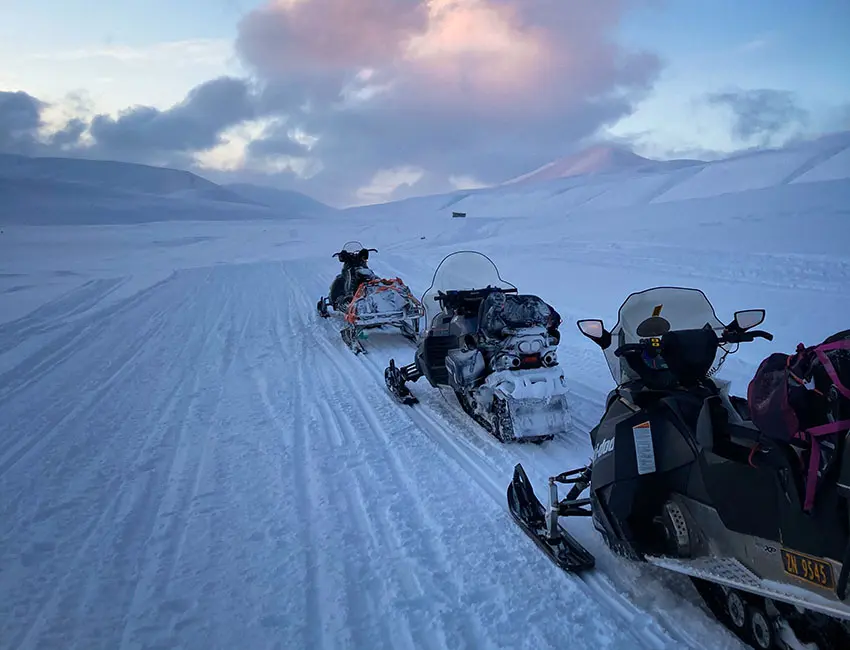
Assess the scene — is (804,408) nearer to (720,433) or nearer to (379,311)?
(720,433)

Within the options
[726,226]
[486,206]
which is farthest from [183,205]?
[726,226]

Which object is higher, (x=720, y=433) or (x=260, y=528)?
(x=720, y=433)

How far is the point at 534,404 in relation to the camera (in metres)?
5.12

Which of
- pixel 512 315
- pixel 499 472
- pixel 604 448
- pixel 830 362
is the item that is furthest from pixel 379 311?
pixel 830 362

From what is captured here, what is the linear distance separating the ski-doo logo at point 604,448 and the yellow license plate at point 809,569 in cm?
102

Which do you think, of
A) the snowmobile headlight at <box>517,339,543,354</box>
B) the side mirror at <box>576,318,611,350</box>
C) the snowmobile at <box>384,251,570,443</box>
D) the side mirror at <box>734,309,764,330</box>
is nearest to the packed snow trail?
the snowmobile at <box>384,251,570,443</box>

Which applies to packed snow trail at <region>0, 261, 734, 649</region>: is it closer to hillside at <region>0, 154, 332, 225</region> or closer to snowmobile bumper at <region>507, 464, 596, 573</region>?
snowmobile bumper at <region>507, 464, 596, 573</region>

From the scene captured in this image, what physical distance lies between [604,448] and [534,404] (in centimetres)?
179

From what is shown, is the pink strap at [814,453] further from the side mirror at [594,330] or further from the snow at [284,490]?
the side mirror at [594,330]

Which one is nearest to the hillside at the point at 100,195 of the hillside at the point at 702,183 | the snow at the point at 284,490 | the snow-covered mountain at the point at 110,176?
the snow-covered mountain at the point at 110,176

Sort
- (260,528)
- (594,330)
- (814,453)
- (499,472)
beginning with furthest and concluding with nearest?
(499,472)
(260,528)
(594,330)
(814,453)

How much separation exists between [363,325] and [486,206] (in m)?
64.9

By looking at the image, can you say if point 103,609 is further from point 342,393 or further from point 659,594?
point 342,393

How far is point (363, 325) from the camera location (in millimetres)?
9562
